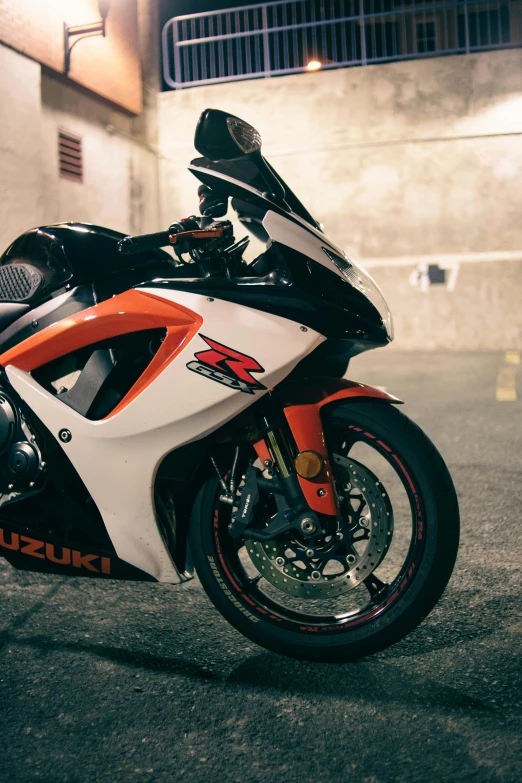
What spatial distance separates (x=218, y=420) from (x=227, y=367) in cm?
15

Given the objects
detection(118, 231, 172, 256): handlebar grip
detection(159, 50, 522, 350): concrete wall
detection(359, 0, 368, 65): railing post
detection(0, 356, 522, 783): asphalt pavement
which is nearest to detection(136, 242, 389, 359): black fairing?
detection(118, 231, 172, 256): handlebar grip

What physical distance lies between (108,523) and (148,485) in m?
0.18

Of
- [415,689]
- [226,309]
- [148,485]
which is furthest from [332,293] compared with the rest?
[415,689]

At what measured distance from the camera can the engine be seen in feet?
7.05

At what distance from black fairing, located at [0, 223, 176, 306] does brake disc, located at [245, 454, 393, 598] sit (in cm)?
80

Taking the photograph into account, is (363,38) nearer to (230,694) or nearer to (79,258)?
(79,258)

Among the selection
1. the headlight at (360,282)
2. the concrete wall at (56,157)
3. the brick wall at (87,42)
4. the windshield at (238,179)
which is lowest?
the headlight at (360,282)

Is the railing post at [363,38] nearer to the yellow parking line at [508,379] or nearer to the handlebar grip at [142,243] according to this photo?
the yellow parking line at [508,379]

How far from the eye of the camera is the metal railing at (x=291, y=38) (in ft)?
44.0

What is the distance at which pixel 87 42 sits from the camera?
36.4 feet

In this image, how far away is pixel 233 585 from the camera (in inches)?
83.3

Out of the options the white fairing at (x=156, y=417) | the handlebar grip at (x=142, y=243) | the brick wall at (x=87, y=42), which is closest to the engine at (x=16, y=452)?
the white fairing at (x=156, y=417)

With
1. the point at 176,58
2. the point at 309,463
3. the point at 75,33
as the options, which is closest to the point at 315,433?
the point at 309,463

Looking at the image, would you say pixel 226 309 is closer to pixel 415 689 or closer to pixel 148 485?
pixel 148 485
